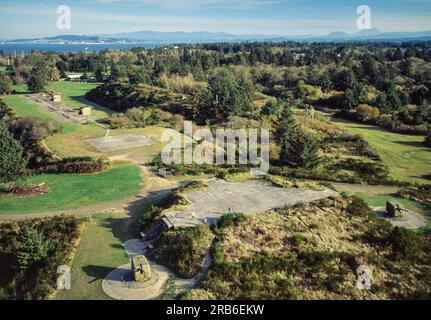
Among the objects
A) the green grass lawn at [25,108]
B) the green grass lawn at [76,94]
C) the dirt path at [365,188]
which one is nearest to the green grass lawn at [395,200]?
the dirt path at [365,188]

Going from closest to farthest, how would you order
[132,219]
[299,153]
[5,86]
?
1. [132,219]
2. [299,153]
3. [5,86]

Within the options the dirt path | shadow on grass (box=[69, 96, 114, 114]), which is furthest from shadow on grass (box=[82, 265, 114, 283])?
shadow on grass (box=[69, 96, 114, 114])

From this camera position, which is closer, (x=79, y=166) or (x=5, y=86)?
(x=79, y=166)

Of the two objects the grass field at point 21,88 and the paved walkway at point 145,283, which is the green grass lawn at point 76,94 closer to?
the grass field at point 21,88

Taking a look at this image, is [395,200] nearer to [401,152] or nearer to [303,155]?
[303,155]

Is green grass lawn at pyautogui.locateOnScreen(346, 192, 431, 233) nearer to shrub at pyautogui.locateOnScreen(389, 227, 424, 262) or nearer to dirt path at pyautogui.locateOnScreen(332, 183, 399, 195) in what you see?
dirt path at pyautogui.locateOnScreen(332, 183, 399, 195)

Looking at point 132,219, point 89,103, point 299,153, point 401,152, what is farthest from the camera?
point 89,103

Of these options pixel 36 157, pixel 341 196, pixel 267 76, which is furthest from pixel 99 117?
pixel 267 76

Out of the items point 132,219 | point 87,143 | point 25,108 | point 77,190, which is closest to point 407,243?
point 132,219
